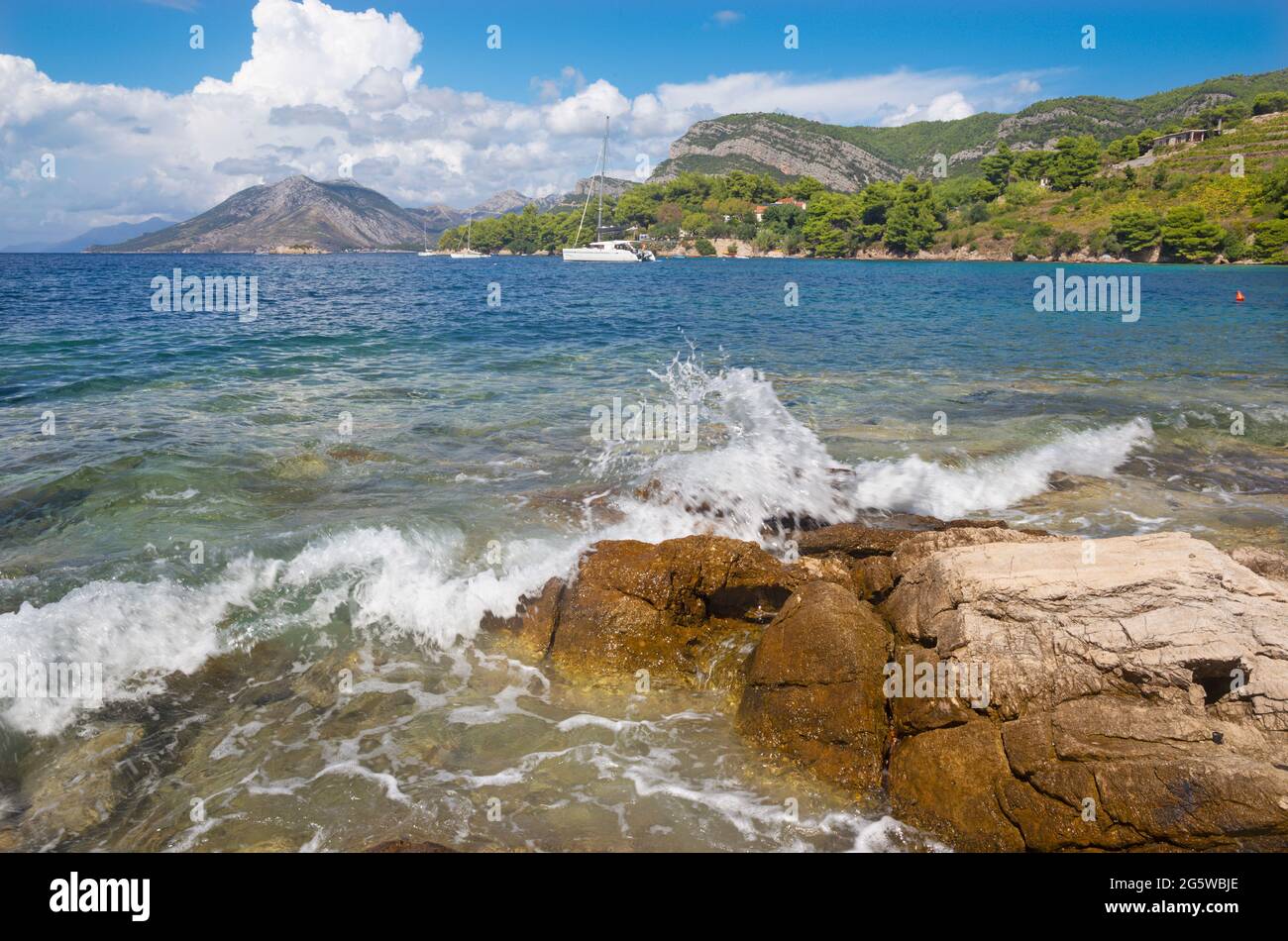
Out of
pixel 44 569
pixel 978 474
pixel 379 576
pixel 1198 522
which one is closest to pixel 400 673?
pixel 379 576

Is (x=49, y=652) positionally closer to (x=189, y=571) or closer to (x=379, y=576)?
(x=189, y=571)

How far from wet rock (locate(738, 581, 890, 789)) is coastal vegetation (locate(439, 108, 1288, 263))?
122489mm

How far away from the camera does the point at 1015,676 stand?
5.30 meters

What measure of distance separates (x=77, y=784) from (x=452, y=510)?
5.59m

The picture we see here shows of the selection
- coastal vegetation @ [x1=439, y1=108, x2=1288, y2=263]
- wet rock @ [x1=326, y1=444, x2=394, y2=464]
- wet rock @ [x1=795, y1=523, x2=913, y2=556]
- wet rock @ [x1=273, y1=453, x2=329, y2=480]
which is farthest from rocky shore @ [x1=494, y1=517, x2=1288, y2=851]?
coastal vegetation @ [x1=439, y1=108, x2=1288, y2=263]

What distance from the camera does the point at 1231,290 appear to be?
57.6 meters

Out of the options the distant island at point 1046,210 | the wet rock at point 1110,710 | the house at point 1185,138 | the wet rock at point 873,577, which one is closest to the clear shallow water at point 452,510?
the wet rock at point 1110,710

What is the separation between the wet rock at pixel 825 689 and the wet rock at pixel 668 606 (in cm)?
79

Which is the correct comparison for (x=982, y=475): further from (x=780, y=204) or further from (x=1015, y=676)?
(x=780, y=204)

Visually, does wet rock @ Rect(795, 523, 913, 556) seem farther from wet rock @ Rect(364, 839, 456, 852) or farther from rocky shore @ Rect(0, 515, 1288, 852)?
wet rock @ Rect(364, 839, 456, 852)

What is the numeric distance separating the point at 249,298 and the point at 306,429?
36.9 meters

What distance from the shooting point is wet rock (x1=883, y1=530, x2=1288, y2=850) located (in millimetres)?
4375

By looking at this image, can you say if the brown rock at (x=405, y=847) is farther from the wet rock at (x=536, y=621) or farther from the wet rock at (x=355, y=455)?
the wet rock at (x=355, y=455)

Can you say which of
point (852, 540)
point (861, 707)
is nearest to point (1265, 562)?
point (852, 540)
